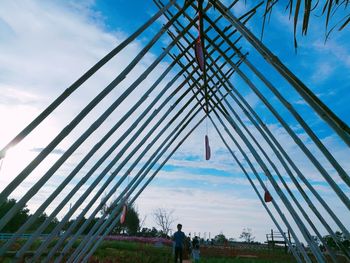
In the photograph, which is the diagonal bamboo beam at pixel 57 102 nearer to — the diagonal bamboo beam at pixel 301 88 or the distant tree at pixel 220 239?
the diagonal bamboo beam at pixel 301 88

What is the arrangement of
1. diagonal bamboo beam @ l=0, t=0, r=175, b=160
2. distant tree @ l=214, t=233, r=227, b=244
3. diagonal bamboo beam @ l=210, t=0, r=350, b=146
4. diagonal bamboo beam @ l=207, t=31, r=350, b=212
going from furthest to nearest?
distant tree @ l=214, t=233, r=227, b=244
diagonal bamboo beam @ l=207, t=31, r=350, b=212
diagonal bamboo beam @ l=0, t=0, r=175, b=160
diagonal bamboo beam @ l=210, t=0, r=350, b=146

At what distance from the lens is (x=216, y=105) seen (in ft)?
22.9

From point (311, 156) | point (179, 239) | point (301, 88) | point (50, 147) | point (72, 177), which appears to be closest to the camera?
point (301, 88)

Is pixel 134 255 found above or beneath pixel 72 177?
above

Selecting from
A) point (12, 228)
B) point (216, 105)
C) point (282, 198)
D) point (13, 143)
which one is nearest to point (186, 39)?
point (216, 105)

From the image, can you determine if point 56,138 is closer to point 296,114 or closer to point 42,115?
point 42,115

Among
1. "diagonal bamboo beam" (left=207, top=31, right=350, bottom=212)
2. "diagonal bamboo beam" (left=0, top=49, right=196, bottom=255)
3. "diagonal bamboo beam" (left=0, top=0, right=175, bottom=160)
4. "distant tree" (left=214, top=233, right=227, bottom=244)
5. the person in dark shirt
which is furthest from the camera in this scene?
"distant tree" (left=214, top=233, right=227, bottom=244)

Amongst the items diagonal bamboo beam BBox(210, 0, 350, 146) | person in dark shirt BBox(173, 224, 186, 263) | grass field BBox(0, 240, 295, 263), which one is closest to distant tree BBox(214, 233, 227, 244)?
grass field BBox(0, 240, 295, 263)

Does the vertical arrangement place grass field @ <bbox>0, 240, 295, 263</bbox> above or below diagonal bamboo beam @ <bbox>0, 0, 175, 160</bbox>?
above

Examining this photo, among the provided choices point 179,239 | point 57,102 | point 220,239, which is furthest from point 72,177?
point 220,239

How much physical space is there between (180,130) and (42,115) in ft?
16.4

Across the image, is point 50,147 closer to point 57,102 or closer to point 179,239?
point 57,102

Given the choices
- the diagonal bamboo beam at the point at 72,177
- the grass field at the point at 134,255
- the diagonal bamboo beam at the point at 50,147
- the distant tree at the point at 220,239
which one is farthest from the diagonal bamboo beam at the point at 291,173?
the distant tree at the point at 220,239

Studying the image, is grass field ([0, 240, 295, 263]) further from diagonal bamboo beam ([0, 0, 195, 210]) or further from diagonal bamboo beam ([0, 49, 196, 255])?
diagonal bamboo beam ([0, 0, 195, 210])
